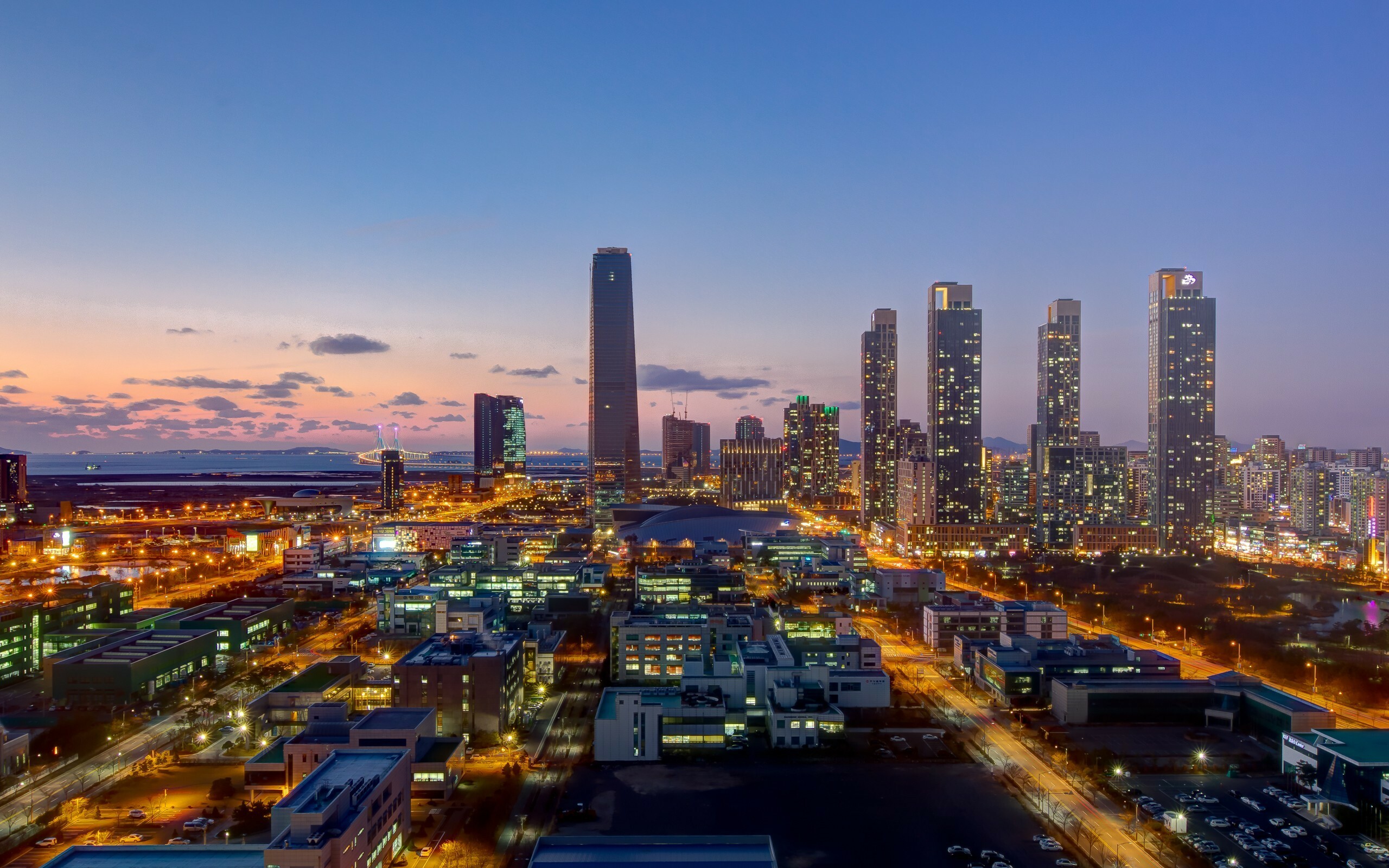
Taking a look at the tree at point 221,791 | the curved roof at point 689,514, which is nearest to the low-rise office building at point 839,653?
the tree at point 221,791

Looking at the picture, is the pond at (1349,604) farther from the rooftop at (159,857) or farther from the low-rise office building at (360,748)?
the rooftop at (159,857)

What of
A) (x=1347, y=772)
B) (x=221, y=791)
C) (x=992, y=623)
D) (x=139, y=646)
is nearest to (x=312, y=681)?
(x=221, y=791)

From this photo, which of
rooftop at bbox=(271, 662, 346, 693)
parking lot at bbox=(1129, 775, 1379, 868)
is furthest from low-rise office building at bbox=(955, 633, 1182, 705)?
rooftop at bbox=(271, 662, 346, 693)

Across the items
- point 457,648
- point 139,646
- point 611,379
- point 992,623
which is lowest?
point 992,623

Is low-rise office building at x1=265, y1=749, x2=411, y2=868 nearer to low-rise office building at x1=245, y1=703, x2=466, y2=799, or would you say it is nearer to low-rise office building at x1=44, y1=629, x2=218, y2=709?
low-rise office building at x1=245, y1=703, x2=466, y2=799

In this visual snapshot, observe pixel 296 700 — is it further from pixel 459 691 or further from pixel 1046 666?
pixel 1046 666

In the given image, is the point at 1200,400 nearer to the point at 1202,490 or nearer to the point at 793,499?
the point at 1202,490
